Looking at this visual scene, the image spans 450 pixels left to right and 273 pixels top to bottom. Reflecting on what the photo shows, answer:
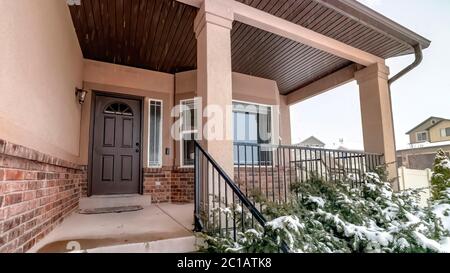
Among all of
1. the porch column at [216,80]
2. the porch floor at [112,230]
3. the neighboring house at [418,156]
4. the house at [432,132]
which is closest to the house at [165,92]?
the porch column at [216,80]

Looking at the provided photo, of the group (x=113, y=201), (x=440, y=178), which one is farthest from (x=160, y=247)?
(x=440, y=178)

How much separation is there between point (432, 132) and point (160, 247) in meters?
12.6

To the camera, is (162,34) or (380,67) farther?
(380,67)

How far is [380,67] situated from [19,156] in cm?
541

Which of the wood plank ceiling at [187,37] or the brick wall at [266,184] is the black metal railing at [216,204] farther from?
the wood plank ceiling at [187,37]

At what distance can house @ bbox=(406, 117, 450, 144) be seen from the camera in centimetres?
980

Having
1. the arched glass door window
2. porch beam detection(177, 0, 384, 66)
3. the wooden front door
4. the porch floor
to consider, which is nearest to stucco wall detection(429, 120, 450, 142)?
porch beam detection(177, 0, 384, 66)

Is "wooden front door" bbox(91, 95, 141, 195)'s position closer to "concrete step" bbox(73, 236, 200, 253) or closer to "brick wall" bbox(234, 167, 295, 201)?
"brick wall" bbox(234, 167, 295, 201)

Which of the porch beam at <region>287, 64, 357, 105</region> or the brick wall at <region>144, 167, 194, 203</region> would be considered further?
the porch beam at <region>287, 64, 357, 105</region>

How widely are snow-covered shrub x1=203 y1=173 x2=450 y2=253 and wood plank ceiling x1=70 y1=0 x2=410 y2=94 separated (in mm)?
2346

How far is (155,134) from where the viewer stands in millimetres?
5098

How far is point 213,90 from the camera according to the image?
289 centimetres
